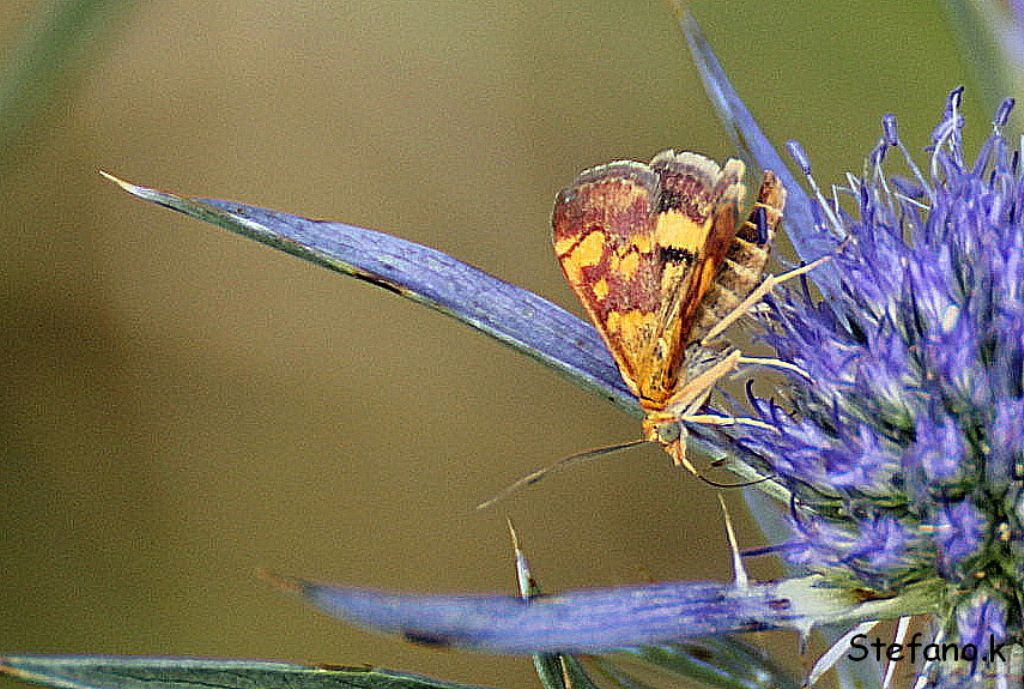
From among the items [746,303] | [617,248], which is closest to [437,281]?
[617,248]

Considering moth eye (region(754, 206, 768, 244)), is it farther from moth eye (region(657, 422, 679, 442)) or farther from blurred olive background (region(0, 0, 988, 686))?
blurred olive background (region(0, 0, 988, 686))

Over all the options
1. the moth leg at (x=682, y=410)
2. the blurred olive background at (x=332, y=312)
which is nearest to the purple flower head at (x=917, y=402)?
the moth leg at (x=682, y=410)

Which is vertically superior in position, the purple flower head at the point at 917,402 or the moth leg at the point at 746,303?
the moth leg at the point at 746,303

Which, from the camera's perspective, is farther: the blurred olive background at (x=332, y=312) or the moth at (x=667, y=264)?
the blurred olive background at (x=332, y=312)

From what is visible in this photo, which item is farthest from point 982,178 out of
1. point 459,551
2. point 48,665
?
point 459,551

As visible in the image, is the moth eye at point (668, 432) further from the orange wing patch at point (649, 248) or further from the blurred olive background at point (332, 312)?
the blurred olive background at point (332, 312)

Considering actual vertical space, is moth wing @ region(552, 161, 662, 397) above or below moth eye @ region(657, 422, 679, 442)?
above

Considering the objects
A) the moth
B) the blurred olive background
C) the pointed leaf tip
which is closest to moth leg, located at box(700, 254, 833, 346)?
the moth

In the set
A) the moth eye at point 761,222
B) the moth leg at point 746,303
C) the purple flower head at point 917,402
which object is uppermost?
the moth eye at point 761,222

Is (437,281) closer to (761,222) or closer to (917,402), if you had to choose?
(761,222)
